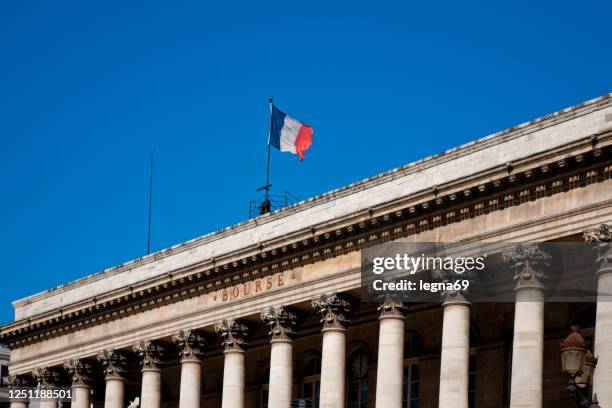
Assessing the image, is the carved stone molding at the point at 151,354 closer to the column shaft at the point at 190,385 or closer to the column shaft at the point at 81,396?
the column shaft at the point at 190,385

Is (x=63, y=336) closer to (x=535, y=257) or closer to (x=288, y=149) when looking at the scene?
(x=288, y=149)

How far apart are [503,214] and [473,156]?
10.7 feet

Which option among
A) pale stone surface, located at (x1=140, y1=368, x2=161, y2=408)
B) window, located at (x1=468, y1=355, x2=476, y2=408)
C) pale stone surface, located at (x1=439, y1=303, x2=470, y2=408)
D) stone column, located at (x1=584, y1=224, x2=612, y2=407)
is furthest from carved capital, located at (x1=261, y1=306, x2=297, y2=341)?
stone column, located at (x1=584, y1=224, x2=612, y2=407)

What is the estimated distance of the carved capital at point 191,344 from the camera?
192 feet

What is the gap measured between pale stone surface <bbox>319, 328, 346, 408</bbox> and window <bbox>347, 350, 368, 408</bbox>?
19.6 feet

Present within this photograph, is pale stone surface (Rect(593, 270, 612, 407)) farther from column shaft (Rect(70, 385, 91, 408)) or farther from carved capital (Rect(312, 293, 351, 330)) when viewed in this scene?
column shaft (Rect(70, 385, 91, 408))

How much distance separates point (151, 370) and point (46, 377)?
9.89 metres

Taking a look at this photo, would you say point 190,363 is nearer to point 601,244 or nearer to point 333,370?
point 333,370

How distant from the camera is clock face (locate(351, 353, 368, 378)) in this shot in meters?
56.6

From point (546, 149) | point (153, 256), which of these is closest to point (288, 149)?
point (153, 256)

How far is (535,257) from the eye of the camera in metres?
42.7

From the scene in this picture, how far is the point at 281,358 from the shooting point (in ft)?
174

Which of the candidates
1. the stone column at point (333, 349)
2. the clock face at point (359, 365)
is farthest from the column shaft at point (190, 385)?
the stone column at point (333, 349)

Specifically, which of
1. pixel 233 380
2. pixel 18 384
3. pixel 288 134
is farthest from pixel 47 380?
pixel 288 134
